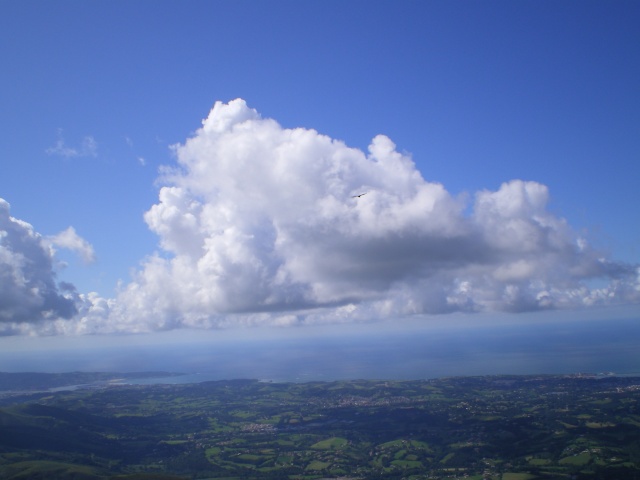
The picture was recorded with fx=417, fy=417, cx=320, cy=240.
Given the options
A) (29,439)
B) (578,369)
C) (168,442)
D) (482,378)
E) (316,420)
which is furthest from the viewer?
(578,369)

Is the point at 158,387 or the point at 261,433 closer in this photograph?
the point at 261,433

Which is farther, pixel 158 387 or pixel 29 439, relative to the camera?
pixel 158 387

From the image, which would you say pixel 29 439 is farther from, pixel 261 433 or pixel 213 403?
pixel 213 403

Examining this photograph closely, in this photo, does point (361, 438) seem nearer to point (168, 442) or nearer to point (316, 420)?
point (316, 420)

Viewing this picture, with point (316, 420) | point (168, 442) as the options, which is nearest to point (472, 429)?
point (316, 420)

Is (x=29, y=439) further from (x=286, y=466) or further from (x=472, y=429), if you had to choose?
(x=472, y=429)

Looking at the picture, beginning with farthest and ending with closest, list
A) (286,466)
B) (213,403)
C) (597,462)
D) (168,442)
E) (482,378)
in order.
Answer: (482,378)
(213,403)
(168,442)
(286,466)
(597,462)

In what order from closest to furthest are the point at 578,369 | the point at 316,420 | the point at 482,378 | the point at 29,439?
the point at 29,439 < the point at 316,420 < the point at 482,378 < the point at 578,369

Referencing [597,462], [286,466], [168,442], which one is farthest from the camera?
[168,442]

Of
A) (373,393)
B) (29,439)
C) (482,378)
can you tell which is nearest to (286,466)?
(29,439)
